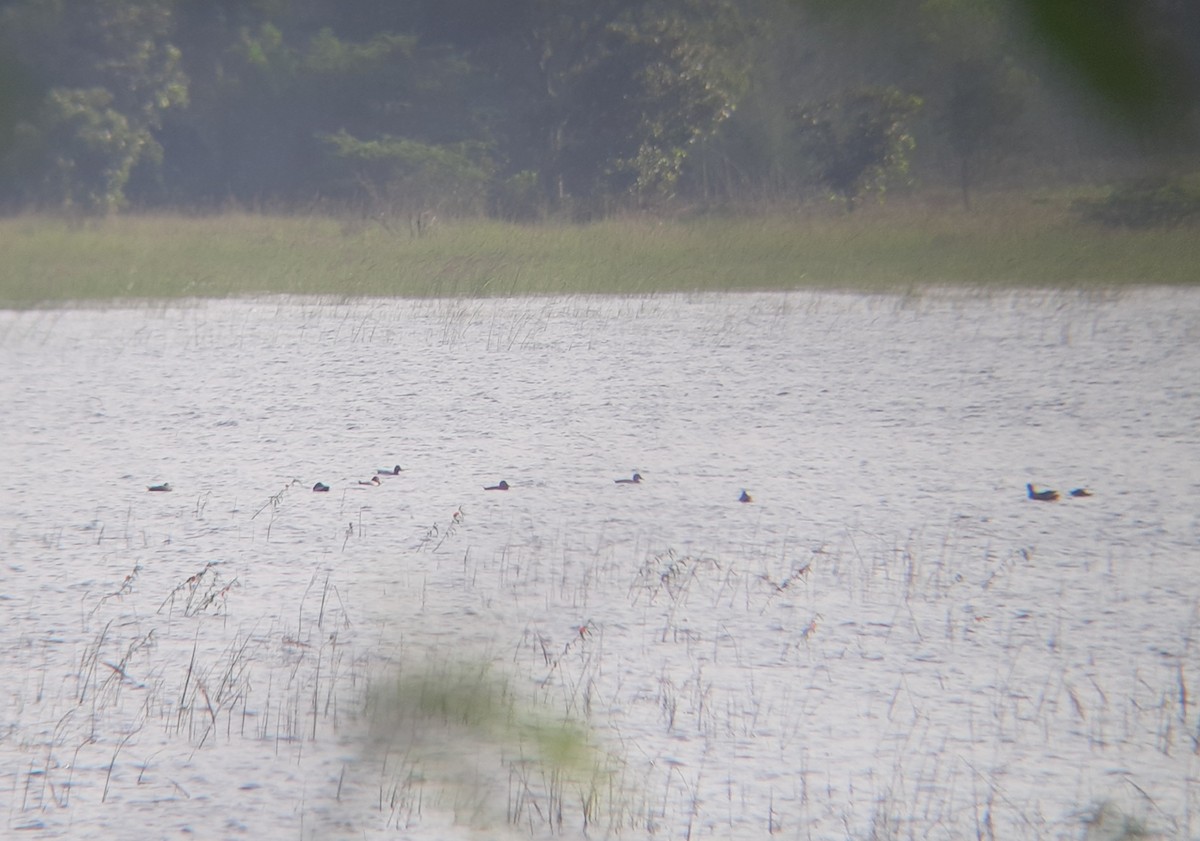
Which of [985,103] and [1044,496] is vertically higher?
[1044,496]

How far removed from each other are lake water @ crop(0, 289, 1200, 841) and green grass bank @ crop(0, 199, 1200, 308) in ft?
5.79

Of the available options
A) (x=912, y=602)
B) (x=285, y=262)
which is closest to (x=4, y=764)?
(x=912, y=602)

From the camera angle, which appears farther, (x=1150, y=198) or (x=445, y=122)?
(x=445, y=122)

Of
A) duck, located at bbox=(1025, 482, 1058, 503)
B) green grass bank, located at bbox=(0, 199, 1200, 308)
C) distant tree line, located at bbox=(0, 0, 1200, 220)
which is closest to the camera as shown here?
duck, located at bbox=(1025, 482, 1058, 503)

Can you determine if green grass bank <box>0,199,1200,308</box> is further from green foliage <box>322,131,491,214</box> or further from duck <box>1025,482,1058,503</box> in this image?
green foliage <box>322,131,491,214</box>

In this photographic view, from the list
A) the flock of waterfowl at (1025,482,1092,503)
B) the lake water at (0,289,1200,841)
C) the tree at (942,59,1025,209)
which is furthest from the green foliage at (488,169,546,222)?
the tree at (942,59,1025,209)

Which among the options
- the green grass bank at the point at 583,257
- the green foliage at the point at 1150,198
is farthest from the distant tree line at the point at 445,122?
the green foliage at the point at 1150,198

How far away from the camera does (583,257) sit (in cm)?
1241

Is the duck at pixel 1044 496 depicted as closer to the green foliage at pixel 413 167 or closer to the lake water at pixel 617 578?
the lake water at pixel 617 578

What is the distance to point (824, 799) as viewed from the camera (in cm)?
256

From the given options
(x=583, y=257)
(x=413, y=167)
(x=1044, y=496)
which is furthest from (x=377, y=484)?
(x=413, y=167)

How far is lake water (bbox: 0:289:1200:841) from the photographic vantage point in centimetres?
244

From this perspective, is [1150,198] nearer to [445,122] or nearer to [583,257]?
[583,257]

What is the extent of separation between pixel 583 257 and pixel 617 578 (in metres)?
8.53
